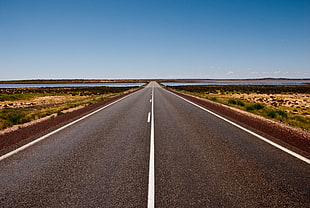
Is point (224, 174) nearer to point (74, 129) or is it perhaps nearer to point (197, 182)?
point (197, 182)

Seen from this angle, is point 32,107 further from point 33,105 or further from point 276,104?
point 276,104

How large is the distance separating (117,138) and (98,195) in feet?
11.7

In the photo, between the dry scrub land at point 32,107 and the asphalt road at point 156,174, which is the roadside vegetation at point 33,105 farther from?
the asphalt road at point 156,174

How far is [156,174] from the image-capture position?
4.07m

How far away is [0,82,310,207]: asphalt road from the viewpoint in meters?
3.17

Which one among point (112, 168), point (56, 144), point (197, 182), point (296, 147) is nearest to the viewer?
point (197, 182)

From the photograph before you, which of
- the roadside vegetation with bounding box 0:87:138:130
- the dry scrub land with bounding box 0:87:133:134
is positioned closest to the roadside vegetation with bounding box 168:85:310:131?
the dry scrub land with bounding box 0:87:133:134

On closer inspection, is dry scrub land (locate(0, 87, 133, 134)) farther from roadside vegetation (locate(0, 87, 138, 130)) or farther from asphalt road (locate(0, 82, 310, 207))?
asphalt road (locate(0, 82, 310, 207))

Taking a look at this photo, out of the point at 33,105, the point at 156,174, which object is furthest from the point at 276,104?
the point at 33,105

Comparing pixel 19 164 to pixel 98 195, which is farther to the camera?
pixel 19 164

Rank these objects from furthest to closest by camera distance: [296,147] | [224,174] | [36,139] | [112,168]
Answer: [36,139]
[296,147]
[112,168]
[224,174]

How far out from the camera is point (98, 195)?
3305 mm

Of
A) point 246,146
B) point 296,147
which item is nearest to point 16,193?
point 246,146

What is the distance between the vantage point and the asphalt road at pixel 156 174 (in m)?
3.17
